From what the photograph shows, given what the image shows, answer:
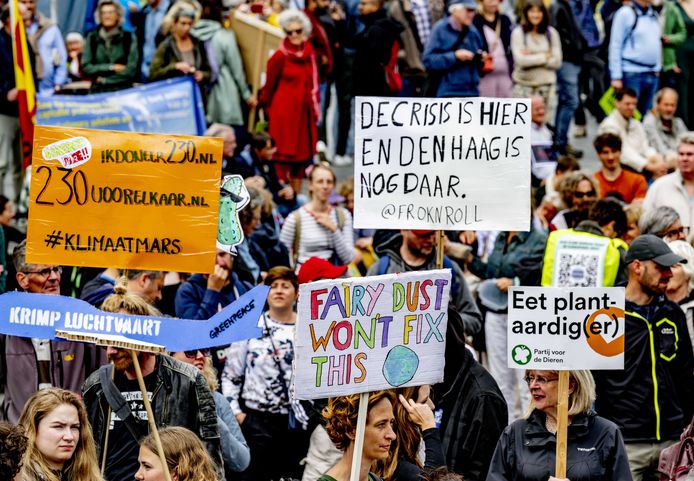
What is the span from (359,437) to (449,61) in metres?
10.1

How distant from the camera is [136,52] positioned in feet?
54.5

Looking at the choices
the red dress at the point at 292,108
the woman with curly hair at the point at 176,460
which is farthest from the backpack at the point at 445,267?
the red dress at the point at 292,108

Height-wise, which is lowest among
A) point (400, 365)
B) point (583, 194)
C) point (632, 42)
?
point (400, 365)

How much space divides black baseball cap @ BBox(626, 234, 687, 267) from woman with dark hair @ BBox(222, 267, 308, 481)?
2108 millimetres

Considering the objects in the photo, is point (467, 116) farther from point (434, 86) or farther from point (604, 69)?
point (604, 69)

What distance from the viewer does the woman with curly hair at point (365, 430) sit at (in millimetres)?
6852

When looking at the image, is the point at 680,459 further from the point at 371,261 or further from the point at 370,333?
the point at 371,261

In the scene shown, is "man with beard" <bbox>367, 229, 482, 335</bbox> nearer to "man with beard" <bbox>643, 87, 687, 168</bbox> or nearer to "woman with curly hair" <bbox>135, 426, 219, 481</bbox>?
"woman with curly hair" <bbox>135, 426, 219, 481</bbox>

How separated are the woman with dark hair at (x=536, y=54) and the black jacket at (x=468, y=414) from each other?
9338 millimetres

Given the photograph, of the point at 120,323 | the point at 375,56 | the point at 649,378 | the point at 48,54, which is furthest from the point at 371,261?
the point at 120,323

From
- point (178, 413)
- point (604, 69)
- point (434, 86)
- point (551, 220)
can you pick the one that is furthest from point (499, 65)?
point (178, 413)

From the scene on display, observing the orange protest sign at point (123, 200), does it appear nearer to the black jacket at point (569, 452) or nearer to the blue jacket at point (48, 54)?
the black jacket at point (569, 452)

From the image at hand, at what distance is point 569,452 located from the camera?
299 inches

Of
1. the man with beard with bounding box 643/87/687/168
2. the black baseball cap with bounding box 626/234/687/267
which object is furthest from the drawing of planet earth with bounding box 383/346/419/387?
the man with beard with bounding box 643/87/687/168
